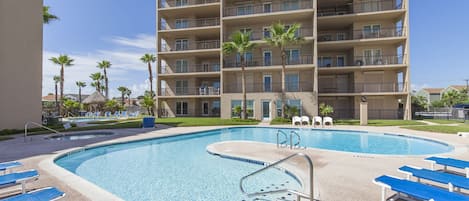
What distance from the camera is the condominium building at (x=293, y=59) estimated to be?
24.3 metres

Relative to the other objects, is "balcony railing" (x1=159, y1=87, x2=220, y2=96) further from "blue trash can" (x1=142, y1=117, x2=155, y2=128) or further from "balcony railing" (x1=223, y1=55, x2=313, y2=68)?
"blue trash can" (x1=142, y1=117, x2=155, y2=128)

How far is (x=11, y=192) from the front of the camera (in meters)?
4.81

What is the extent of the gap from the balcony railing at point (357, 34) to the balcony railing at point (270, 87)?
5560 mm

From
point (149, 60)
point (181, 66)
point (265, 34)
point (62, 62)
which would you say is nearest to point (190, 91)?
point (181, 66)

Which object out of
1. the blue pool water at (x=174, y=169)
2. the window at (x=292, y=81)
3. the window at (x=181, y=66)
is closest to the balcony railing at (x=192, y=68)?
the window at (x=181, y=66)

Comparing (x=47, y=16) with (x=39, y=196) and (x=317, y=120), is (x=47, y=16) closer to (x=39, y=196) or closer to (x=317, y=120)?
(x=39, y=196)

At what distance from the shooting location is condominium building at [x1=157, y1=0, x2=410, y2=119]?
2430cm

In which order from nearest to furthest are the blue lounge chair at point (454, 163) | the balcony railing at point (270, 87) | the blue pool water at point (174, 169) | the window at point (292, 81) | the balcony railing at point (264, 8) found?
the blue lounge chair at point (454, 163)
the blue pool water at point (174, 169)
the balcony railing at point (270, 87)
the window at point (292, 81)
the balcony railing at point (264, 8)

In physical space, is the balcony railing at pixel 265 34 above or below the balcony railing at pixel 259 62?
above

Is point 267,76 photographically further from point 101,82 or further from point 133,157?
point 101,82

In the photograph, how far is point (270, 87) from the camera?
26.4 m

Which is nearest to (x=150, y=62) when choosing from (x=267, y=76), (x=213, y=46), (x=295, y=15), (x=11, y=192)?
(x=213, y=46)

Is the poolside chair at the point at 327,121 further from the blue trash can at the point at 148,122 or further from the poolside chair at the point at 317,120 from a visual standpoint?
the blue trash can at the point at 148,122

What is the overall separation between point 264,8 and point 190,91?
42.8 ft
